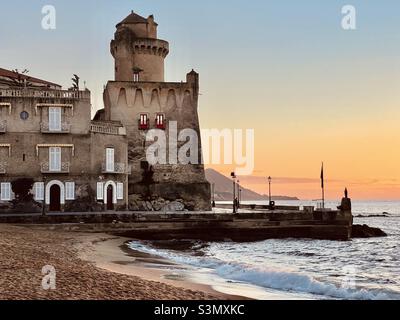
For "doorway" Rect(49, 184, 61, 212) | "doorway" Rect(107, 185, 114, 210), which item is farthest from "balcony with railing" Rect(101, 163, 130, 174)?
"doorway" Rect(49, 184, 61, 212)

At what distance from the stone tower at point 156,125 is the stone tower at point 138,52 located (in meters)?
0.13

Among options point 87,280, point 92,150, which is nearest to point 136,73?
point 92,150

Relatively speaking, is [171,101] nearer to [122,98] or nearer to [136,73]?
[122,98]

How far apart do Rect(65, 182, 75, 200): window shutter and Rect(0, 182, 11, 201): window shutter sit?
436 cm

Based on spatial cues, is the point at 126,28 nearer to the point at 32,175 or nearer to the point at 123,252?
the point at 32,175

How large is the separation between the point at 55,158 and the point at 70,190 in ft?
9.27

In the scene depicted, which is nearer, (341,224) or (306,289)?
(306,289)

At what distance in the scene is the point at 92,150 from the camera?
43.8 m

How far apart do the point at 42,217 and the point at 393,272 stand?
21.8 meters

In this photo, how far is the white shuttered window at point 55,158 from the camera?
42781mm

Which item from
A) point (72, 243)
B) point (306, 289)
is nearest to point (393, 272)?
point (306, 289)

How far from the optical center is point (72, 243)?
27.0 meters

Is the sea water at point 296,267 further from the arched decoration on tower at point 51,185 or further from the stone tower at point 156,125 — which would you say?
the stone tower at point 156,125
